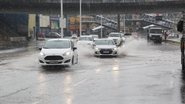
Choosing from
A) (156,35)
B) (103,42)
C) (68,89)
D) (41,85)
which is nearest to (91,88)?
(68,89)

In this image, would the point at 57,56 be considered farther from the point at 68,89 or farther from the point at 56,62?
the point at 68,89

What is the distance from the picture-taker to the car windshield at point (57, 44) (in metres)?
26.7

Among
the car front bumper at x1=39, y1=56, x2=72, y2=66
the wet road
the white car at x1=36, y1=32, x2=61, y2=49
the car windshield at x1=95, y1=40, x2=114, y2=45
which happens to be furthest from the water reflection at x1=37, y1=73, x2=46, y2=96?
the white car at x1=36, y1=32, x2=61, y2=49

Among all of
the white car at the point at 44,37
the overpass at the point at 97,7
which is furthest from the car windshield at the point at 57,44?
the overpass at the point at 97,7

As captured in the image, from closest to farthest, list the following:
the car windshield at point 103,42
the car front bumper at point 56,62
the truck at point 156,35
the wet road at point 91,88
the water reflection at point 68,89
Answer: the wet road at point 91,88 → the water reflection at point 68,89 → the car front bumper at point 56,62 → the car windshield at point 103,42 → the truck at point 156,35

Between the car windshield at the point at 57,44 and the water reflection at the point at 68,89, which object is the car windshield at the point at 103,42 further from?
the water reflection at the point at 68,89

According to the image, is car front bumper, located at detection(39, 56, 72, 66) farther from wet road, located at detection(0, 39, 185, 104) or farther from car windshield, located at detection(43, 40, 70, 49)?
wet road, located at detection(0, 39, 185, 104)

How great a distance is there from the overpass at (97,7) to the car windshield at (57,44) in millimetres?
50663

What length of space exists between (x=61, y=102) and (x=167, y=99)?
2.86 metres

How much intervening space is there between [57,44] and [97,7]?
5386 centimetres

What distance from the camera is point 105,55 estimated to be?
37.5 meters

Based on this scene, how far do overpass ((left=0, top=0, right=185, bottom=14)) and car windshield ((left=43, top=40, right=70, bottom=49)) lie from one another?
50.7 metres

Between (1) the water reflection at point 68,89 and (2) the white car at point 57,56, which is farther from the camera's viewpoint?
(2) the white car at point 57,56

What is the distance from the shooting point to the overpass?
77.9 m
